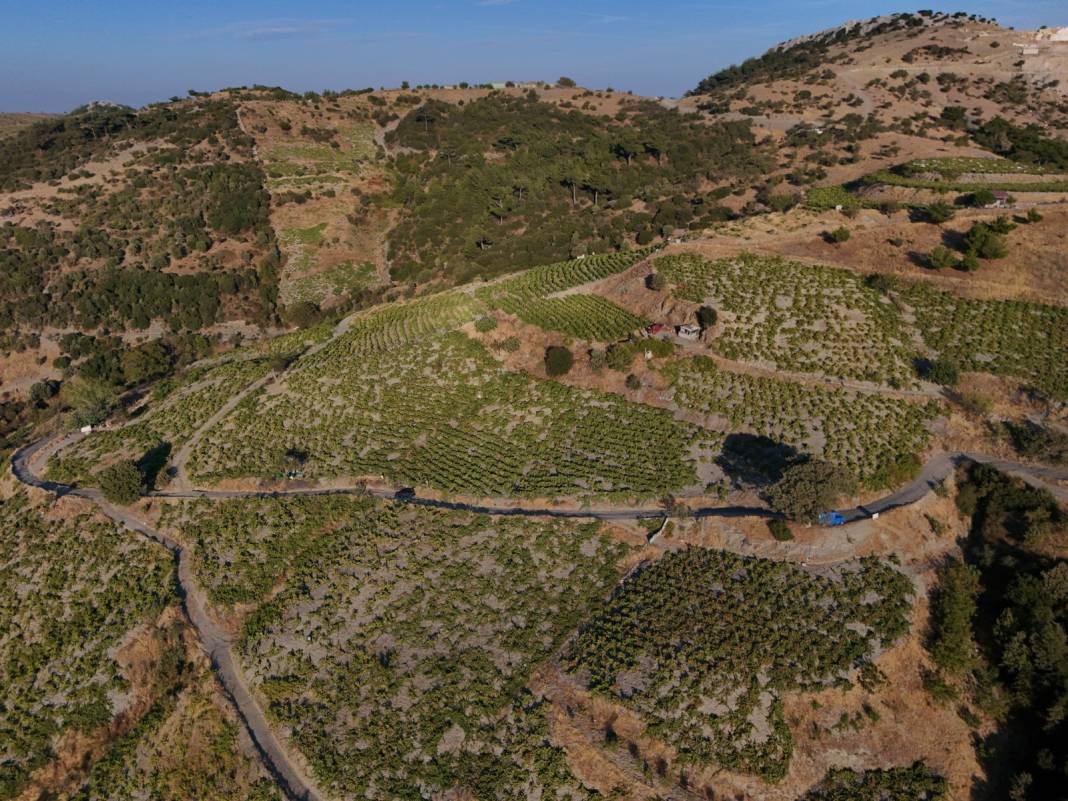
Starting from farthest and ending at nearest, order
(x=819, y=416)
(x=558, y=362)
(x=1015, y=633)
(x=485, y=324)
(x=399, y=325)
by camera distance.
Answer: (x=399, y=325)
(x=485, y=324)
(x=558, y=362)
(x=819, y=416)
(x=1015, y=633)

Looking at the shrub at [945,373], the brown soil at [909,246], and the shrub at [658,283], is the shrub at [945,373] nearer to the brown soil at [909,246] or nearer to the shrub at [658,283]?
the brown soil at [909,246]

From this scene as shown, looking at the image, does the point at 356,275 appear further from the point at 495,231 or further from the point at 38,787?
the point at 38,787

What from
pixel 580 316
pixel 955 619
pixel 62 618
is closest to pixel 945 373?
pixel 955 619

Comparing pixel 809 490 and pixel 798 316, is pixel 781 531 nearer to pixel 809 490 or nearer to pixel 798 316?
pixel 809 490

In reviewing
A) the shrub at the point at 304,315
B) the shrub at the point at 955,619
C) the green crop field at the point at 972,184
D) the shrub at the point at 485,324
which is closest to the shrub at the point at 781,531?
the shrub at the point at 955,619

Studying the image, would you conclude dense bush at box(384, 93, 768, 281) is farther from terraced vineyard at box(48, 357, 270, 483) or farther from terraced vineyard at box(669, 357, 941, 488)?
terraced vineyard at box(669, 357, 941, 488)
